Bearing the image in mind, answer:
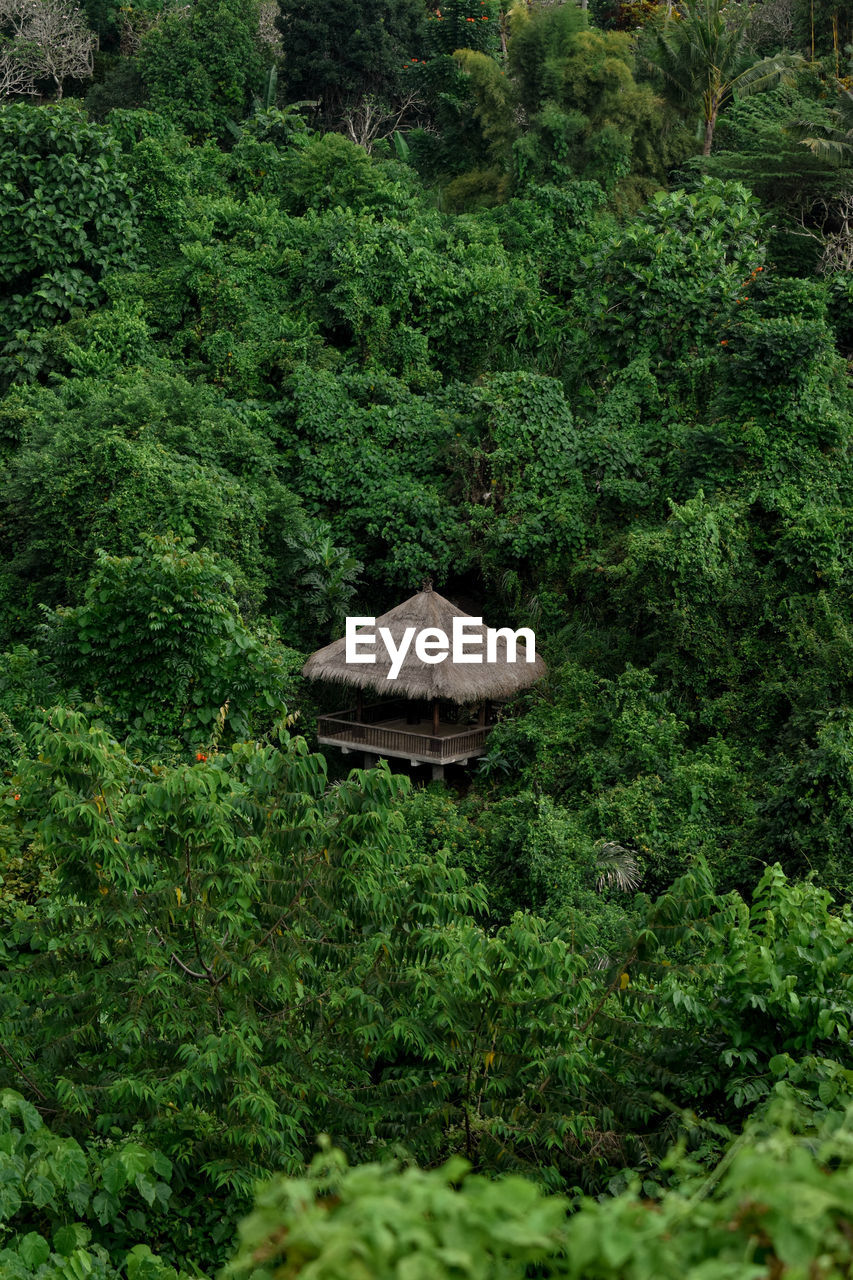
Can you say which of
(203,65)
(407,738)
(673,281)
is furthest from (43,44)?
(407,738)

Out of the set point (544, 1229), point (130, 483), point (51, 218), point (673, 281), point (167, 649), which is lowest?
point (167, 649)

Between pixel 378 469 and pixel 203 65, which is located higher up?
pixel 203 65

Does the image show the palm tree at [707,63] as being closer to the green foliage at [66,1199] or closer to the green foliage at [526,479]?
the green foliage at [526,479]

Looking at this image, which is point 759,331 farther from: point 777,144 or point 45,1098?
point 45,1098

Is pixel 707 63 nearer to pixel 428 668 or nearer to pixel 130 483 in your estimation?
pixel 428 668

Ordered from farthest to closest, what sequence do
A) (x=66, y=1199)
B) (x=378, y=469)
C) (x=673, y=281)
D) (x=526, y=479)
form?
(x=378, y=469) → (x=673, y=281) → (x=526, y=479) → (x=66, y=1199)

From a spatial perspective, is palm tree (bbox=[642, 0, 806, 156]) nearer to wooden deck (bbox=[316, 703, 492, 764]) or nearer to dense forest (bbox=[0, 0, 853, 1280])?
dense forest (bbox=[0, 0, 853, 1280])

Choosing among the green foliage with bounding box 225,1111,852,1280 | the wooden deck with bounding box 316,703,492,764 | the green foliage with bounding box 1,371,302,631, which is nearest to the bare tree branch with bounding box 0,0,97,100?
the green foliage with bounding box 1,371,302,631
